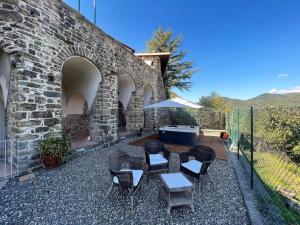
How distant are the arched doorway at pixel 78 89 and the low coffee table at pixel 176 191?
4640 mm

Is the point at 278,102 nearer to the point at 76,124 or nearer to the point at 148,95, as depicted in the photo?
the point at 148,95

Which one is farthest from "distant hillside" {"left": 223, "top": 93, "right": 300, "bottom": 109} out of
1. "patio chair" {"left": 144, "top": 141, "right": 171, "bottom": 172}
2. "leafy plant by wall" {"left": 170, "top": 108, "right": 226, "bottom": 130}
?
"patio chair" {"left": 144, "top": 141, "right": 171, "bottom": 172}

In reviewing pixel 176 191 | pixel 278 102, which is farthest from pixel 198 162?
pixel 278 102

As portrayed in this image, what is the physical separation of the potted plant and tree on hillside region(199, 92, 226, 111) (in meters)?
19.4

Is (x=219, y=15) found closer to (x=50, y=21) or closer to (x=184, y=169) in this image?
(x=50, y=21)

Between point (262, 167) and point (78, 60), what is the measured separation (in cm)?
698

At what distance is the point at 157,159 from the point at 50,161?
2888mm

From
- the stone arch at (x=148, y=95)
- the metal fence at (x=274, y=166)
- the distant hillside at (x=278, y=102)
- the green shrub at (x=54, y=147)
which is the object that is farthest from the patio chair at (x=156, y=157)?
the stone arch at (x=148, y=95)

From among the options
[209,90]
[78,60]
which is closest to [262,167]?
[78,60]

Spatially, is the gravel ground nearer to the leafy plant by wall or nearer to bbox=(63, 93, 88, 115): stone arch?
bbox=(63, 93, 88, 115): stone arch

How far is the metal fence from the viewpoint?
123 inches

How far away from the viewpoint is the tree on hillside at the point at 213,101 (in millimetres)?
20859

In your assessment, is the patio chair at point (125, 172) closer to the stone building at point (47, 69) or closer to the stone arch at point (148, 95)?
the stone building at point (47, 69)

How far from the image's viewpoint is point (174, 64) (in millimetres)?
20375
